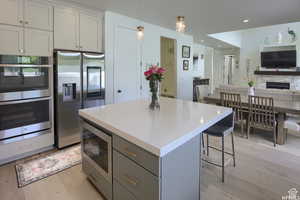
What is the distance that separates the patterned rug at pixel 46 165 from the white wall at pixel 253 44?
8997 mm

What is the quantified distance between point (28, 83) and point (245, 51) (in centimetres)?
961

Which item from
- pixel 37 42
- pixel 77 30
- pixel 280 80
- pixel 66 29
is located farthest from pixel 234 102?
pixel 280 80

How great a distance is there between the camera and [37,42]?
2.85m

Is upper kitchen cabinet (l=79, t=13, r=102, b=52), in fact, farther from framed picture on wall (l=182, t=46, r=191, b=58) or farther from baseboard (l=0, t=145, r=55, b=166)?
framed picture on wall (l=182, t=46, r=191, b=58)

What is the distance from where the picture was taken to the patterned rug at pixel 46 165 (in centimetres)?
233

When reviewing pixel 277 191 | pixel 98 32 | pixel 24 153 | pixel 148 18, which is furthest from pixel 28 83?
pixel 277 191

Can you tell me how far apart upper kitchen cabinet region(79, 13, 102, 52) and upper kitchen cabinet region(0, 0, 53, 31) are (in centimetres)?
56

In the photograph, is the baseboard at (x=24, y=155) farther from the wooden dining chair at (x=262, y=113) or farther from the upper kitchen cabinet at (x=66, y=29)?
the wooden dining chair at (x=262, y=113)

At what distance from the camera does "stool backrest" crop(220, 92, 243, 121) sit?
12.8 feet

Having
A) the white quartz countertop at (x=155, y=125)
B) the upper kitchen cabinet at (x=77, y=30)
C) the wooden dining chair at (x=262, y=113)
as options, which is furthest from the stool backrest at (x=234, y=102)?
the upper kitchen cabinet at (x=77, y=30)

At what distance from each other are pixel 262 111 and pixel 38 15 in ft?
14.3

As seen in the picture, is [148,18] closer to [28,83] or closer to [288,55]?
[28,83]

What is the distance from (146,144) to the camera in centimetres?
121

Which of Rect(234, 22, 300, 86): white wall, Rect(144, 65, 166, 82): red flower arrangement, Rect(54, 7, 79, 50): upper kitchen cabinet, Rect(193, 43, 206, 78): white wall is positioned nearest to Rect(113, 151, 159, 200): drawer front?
Rect(144, 65, 166, 82): red flower arrangement
